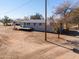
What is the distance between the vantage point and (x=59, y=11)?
27047mm

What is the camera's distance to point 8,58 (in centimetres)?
996

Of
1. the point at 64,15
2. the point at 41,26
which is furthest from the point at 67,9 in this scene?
the point at 41,26

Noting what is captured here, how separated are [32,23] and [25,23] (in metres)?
3.56

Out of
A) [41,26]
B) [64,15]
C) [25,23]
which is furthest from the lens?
[25,23]

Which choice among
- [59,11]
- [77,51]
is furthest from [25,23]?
[77,51]

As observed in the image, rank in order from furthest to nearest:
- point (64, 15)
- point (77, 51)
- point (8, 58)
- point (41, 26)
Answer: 1. point (41, 26)
2. point (64, 15)
3. point (77, 51)
4. point (8, 58)

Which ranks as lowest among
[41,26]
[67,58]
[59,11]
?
[67,58]

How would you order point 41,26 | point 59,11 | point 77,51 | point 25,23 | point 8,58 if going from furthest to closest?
point 25,23 → point 41,26 → point 59,11 → point 77,51 → point 8,58

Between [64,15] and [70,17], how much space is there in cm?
136

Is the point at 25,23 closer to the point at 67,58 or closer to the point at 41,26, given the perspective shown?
the point at 41,26

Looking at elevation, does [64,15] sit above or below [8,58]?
above

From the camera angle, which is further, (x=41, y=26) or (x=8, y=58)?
(x=41, y=26)

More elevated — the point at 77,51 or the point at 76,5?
the point at 76,5

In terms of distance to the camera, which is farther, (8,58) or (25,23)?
(25,23)
